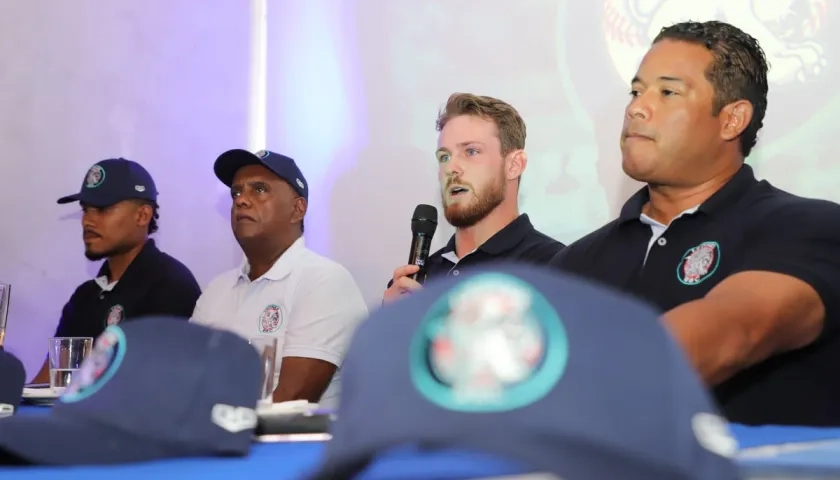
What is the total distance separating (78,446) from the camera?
28.8 inches

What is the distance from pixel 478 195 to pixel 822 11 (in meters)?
0.90

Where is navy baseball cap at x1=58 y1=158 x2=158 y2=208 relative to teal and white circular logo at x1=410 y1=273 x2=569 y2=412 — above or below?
above

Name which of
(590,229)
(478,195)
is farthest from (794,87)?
(478,195)

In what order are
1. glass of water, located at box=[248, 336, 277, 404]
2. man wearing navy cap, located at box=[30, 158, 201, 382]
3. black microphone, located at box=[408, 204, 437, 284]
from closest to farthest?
glass of water, located at box=[248, 336, 277, 404] < black microphone, located at box=[408, 204, 437, 284] < man wearing navy cap, located at box=[30, 158, 201, 382]

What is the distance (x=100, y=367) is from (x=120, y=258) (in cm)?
232

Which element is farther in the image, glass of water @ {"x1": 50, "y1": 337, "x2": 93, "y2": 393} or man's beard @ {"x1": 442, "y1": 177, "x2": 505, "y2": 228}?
man's beard @ {"x1": 442, "y1": 177, "x2": 505, "y2": 228}

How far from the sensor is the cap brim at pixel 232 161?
2.67 m

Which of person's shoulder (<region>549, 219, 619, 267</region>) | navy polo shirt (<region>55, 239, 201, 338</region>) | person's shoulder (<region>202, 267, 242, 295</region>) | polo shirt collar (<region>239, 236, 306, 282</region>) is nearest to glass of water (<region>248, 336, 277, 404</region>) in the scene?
person's shoulder (<region>549, 219, 619, 267</region>)

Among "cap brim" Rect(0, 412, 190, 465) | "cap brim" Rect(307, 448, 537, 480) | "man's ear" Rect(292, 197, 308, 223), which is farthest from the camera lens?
"man's ear" Rect(292, 197, 308, 223)

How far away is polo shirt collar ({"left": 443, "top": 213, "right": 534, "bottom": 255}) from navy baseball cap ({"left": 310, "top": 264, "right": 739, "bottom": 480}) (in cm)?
175

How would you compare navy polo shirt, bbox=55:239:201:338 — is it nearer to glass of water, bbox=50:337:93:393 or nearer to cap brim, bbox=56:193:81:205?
cap brim, bbox=56:193:81:205

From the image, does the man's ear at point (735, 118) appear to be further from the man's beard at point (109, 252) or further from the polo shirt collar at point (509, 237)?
the man's beard at point (109, 252)


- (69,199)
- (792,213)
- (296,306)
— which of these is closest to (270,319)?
(296,306)

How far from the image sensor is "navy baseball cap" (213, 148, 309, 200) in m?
2.66
